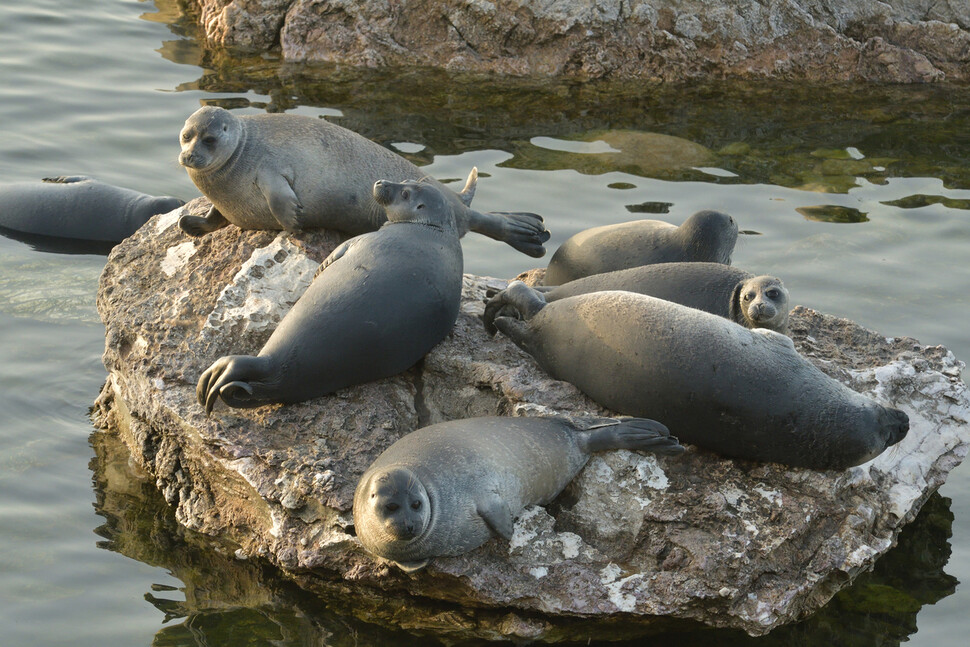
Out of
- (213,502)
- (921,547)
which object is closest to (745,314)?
(921,547)

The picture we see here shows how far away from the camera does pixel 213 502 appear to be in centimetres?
545

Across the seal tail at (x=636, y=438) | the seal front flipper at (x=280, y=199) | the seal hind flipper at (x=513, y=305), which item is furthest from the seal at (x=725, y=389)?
the seal front flipper at (x=280, y=199)

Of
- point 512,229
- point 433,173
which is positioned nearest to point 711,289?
point 512,229

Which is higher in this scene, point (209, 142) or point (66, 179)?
point (209, 142)

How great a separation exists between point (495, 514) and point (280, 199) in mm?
2376

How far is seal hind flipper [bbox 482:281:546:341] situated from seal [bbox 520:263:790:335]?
0.22 meters

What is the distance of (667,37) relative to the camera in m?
11.0

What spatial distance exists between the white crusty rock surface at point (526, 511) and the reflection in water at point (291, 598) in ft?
0.34

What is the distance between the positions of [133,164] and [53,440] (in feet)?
13.9

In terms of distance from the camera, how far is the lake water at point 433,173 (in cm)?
516

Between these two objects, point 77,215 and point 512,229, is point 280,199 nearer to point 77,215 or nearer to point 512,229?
point 512,229

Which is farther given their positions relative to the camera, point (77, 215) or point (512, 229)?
point (77, 215)

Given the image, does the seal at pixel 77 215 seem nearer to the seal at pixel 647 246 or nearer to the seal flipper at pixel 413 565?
the seal at pixel 647 246

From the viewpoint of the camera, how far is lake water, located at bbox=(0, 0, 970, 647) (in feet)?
16.9
